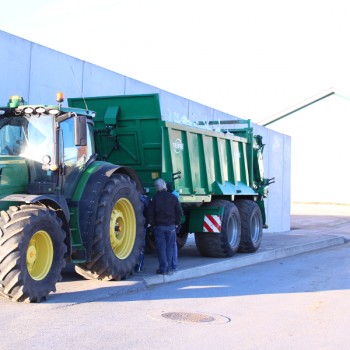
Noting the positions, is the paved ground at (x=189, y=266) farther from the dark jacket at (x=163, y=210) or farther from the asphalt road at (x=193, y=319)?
the dark jacket at (x=163, y=210)

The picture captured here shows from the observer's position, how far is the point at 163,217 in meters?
10.3

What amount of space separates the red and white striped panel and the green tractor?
3.52m

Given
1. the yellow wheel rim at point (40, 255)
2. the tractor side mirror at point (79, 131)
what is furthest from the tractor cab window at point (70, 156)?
the yellow wheel rim at point (40, 255)

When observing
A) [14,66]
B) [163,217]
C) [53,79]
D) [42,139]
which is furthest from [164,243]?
[53,79]

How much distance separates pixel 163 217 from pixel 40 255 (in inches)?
116

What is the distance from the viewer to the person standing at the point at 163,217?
33.7 feet

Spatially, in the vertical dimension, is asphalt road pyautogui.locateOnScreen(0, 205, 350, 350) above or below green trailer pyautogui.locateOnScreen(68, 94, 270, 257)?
below

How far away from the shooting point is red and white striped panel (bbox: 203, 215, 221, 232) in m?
13.2

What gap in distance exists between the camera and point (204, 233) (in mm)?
13500

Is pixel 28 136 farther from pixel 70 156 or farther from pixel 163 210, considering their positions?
pixel 163 210

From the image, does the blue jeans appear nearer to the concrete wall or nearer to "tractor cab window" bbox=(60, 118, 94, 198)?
"tractor cab window" bbox=(60, 118, 94, 198)

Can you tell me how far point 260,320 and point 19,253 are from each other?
123 inches

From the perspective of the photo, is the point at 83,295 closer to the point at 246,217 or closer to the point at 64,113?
the point at 64,113

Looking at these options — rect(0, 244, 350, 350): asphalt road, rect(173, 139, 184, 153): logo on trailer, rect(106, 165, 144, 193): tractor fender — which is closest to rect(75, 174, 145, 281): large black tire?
rect(106, 165, 144, 193): tractor fender
